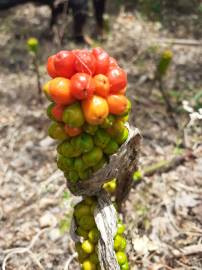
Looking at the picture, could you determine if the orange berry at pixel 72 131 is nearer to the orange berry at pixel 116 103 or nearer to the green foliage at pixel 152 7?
the orange berry at pixel 116 103

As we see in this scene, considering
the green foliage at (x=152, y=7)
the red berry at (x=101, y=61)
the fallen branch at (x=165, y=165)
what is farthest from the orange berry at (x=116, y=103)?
the green foliage at (x=152, y=7)

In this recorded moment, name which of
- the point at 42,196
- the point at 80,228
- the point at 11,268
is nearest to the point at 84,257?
the point at 80,228

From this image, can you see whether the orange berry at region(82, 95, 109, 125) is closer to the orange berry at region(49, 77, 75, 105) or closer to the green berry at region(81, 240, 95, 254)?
the orange berry at region(49, 77, 75, 105)

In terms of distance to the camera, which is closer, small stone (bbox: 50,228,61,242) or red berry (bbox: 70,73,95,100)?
red berry (bbox: 70,73,95,100)

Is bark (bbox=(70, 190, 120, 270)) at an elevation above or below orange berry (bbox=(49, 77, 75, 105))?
below

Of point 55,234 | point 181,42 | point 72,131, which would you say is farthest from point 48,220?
point 181,42

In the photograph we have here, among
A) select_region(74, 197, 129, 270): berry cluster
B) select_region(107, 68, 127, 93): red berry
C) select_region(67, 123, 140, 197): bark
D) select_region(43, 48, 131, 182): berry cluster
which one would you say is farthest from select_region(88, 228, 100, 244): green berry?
select_region(107, 68, 127, 93): red berry

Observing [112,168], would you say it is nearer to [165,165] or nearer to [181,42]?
[165,165]
